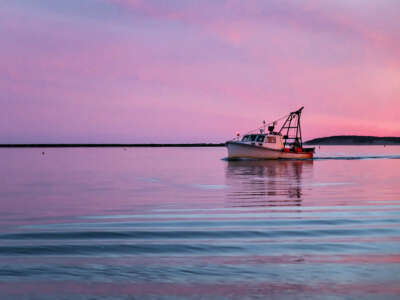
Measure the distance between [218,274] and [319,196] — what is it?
42.2ft

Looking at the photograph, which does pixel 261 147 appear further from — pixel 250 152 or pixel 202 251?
pixel 202 251

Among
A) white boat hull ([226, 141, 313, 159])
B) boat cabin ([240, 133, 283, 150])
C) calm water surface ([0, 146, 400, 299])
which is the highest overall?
boat cabin ([240, 133, 283, 150])

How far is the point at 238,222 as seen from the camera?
38.5ft

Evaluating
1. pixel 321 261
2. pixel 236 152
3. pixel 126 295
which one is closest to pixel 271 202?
pixel 321 261

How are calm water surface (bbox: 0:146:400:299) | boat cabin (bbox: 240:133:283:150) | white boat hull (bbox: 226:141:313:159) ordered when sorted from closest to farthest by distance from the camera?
calm water surface (bbox: 0:146:400:299) < white boat hull (bbox: 226:141:313:159) < boat cabin (bbox: 240:133:283:150)

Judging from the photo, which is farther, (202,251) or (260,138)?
(260,138)

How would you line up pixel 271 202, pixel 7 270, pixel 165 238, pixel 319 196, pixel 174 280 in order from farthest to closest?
pixel 319 196 → pixel 271 202 → pixel 165 238 → pixel 7 270 → pixel 174 280

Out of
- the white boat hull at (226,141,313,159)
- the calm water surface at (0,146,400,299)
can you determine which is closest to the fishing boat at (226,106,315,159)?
the white boat hull at (226,141,313,159)

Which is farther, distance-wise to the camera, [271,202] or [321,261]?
[271,202]

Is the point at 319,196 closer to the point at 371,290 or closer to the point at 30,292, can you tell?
the point at 371,290

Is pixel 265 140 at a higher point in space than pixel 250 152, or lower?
higher

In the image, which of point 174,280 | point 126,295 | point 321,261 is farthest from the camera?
point 321,261

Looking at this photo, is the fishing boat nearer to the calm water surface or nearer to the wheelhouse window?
the wheelhouse window

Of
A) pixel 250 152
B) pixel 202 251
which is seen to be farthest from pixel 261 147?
pixel 202 251
